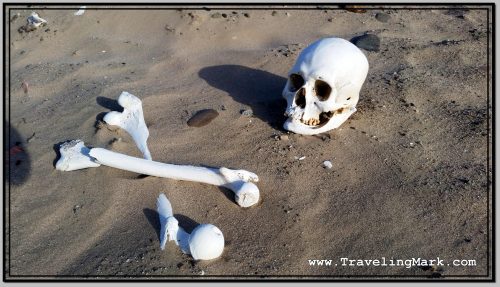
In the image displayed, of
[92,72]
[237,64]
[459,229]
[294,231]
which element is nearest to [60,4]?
[92,72]

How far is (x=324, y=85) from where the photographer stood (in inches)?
156

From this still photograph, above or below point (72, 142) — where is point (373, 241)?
below

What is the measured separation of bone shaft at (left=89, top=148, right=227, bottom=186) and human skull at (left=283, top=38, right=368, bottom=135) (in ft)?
2.83

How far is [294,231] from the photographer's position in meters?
3.21

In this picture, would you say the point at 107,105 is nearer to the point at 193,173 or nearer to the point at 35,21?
the point at 193,173

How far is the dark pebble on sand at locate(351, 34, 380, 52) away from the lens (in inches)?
218

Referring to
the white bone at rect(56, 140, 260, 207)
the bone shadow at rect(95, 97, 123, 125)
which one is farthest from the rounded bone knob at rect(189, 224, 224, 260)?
the bone shadow at rect(95, 97, 123, 125)

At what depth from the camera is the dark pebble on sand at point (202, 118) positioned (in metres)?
4.25

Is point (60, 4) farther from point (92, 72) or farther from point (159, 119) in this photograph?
point (159, 119)

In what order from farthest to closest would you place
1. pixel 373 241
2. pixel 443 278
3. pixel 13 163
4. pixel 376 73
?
pixel 376 73
pixel 13 163
pixel 373 241
pixel 443 278

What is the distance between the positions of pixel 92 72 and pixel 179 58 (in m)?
1.00

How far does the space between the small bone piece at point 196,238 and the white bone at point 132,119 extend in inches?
37.9

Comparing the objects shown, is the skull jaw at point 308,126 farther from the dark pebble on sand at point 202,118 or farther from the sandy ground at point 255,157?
the dark pebble on sand at point 202,118

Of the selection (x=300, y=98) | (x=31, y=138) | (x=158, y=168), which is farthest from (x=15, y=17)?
(x=300, y=98)
